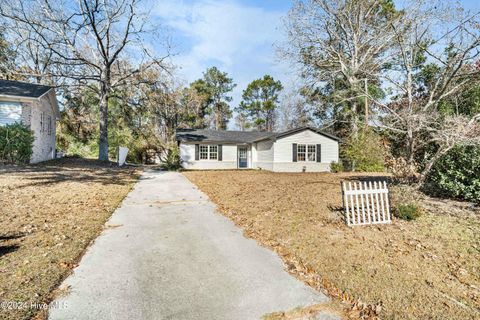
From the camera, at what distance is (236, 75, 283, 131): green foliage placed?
1533 inches

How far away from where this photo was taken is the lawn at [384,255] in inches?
115

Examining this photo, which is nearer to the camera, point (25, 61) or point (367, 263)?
point (367, 263)

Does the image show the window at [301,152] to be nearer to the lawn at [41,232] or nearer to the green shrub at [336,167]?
the green shrub at [336,167]

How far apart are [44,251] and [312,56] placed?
19.4 metres

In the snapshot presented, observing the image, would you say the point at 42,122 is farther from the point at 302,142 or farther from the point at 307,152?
the point at 307,152

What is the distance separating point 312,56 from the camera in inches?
752

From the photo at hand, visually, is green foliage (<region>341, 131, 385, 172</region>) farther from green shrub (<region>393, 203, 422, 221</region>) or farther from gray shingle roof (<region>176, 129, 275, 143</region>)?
green shrub (<region>393, 203, 422, 221</region>)

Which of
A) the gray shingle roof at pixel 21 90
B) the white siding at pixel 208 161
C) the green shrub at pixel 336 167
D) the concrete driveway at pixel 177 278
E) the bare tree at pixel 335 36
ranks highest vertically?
the bare tree at pixel 335 36

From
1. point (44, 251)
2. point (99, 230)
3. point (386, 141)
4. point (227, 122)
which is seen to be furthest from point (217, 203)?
point (227, 122)

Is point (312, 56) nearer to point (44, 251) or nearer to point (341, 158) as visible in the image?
point (341, 158)

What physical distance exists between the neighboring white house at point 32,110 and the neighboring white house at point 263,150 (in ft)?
30.0

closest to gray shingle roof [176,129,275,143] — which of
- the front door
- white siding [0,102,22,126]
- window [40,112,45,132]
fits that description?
the front door

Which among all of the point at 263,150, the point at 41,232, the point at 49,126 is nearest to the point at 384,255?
the point at 41,232

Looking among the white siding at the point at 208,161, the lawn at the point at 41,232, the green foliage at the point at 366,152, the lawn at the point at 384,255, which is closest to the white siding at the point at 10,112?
the lawn at the point at 41,232
